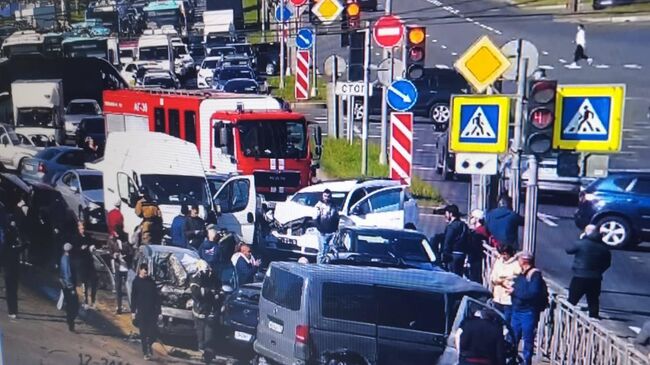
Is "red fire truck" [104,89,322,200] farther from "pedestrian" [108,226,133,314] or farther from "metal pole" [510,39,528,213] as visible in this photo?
"metal pole" [510,39,528,213]

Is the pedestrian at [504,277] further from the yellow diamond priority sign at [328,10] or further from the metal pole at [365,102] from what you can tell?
the yellow diamond priority sign at [328,10]

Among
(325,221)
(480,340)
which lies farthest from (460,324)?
(325,221)

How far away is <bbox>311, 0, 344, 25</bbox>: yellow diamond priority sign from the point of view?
353 cm

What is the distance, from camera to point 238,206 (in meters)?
3.71

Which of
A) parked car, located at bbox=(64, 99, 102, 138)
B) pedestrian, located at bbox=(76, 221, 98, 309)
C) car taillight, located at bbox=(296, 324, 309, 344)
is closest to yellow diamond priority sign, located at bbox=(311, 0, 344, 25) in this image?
parked car, located at bbox=(64, 99, 102, 138)

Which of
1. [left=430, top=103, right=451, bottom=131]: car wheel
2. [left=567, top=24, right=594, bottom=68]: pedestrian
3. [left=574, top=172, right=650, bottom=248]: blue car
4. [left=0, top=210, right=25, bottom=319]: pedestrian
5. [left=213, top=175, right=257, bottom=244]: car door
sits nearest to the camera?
[left=574, top=172, right=650, bottom=248]: blue car

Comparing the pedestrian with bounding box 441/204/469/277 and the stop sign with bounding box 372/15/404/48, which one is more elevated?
the stop sign with bounding box 372/15/404/48

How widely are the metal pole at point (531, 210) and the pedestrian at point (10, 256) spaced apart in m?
2.86

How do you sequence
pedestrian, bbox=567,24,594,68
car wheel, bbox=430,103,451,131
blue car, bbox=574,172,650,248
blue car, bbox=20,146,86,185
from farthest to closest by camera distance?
1. blue car, bbox=20,146,86,185
2. car wheel, bbox=430,103,451,131
3. pedestrian, bbox=567,24,594,68
4. blue car, bbox=574,172,650,248

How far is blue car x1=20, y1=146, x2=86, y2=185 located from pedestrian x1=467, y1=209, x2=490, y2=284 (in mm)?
2165

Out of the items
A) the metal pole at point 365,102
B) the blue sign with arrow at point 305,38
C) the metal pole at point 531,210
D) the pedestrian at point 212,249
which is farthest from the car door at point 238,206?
the metal pole at point 531,210

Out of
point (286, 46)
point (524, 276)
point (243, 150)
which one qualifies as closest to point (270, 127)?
point (243, 150)

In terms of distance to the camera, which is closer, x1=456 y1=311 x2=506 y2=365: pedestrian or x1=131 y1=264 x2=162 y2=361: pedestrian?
x1=456 y1=311 x2=506 y2=365: pedestrian

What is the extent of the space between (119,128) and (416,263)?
177 centimetres
